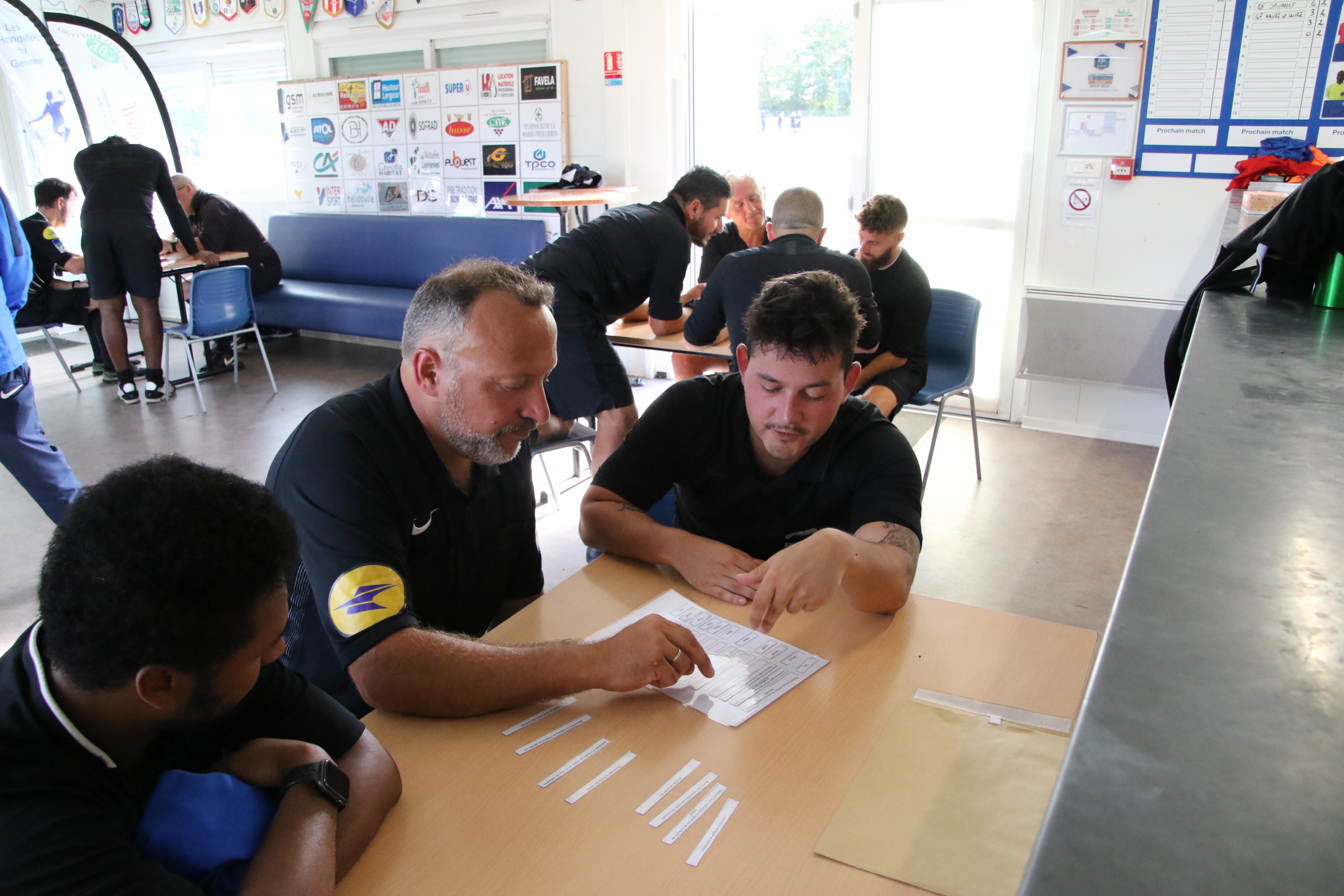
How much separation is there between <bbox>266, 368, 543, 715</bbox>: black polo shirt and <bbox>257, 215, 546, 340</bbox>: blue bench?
468cm

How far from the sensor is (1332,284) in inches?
68.1

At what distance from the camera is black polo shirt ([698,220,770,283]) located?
16.3 feet

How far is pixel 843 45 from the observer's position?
543 centimetres

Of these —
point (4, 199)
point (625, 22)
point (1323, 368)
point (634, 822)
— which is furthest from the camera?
point (625, 22)

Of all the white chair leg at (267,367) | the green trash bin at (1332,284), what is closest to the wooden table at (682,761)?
the green trash bin at (1332,284)

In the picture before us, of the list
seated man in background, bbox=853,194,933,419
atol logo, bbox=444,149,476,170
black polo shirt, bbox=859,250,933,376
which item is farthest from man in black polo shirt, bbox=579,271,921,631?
atol logo, bbox=444,149,476,170

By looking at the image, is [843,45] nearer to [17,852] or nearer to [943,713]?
[943,713]

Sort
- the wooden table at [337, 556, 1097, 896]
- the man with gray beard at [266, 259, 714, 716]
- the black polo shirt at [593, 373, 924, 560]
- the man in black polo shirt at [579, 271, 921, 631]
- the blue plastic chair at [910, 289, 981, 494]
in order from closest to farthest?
the wooden table at [337, 556, 1097, 896] → the man with gray beard at [266, 259, 714, 716] → the man in black polo shirt at [579, 271, 921, 631] → the black polo shirt at [593, 373, 924, 560] → the blue plastic chair at [910, 289, 981, 494]

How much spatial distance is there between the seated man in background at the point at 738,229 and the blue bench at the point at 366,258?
1.78 m

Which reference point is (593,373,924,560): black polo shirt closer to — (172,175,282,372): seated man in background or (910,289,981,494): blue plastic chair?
(910,289,981,494): blue plastic chair

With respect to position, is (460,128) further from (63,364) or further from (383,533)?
(383,533)

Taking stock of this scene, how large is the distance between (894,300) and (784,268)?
774 mm

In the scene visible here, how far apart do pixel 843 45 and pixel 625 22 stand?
1.42 metres

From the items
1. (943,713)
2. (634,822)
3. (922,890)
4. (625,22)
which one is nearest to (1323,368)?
(943,713)
